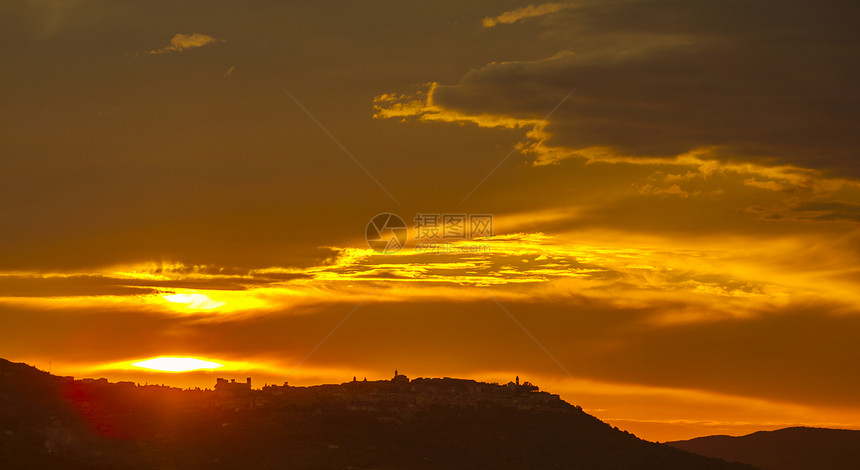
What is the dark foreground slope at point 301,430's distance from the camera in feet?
539

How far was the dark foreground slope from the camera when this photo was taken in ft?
539

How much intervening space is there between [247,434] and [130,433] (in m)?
18.3

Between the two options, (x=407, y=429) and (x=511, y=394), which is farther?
(x=511, y=394)

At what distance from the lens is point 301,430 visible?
583 feet

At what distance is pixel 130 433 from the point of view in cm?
17175

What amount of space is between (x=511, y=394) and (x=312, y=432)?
133ft

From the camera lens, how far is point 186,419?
588 feet

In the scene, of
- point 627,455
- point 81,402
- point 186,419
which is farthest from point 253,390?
point 627,455

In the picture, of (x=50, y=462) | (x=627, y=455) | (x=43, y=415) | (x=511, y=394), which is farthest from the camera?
(x=511, y=394)

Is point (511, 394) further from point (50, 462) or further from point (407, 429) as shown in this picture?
point (50, 462)

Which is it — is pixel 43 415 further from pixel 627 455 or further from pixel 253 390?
pixel 627 455

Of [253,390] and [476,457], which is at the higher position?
[253,390]

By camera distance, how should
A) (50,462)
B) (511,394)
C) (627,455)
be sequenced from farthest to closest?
(511,394) < (627,455) < (50,462)

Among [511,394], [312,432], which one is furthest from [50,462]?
[511,394]
